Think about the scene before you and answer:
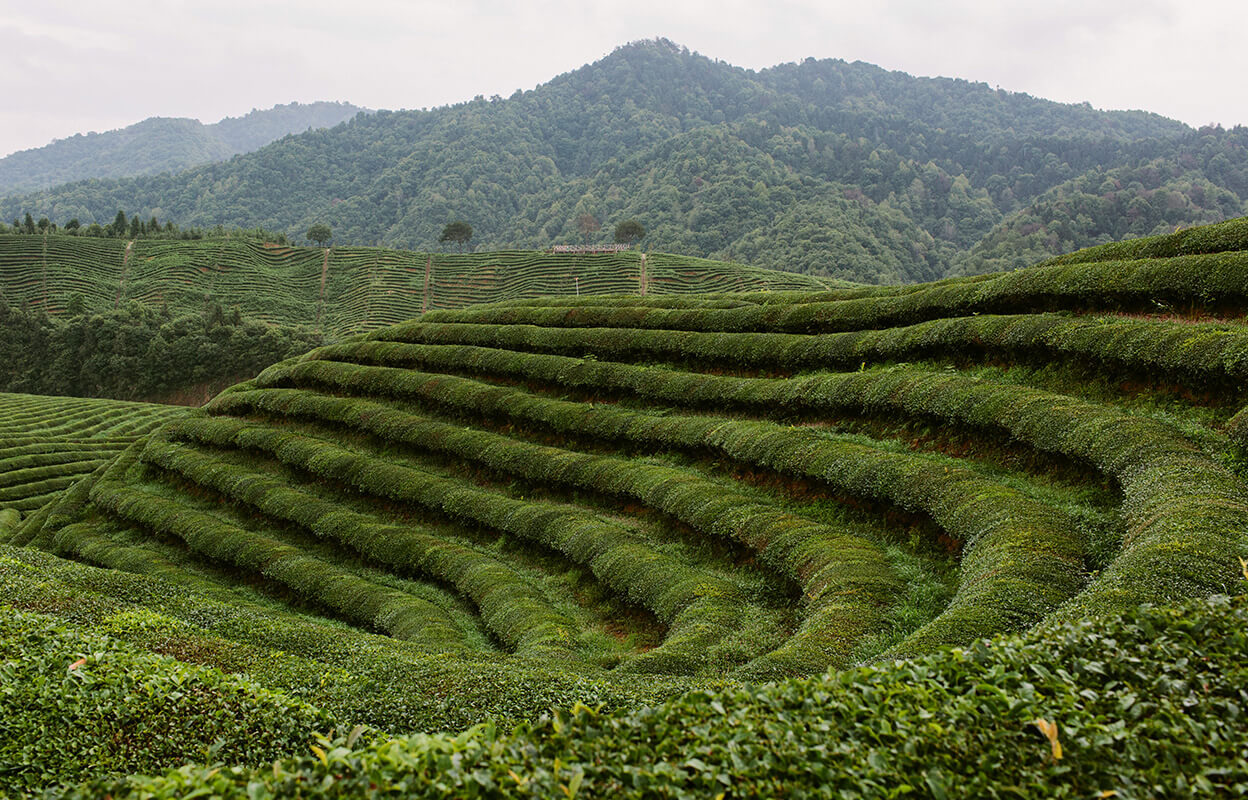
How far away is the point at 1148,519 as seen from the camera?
11.6m

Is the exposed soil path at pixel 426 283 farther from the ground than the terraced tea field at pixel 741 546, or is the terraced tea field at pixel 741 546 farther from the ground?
the exposed soil path at pixel 426 283

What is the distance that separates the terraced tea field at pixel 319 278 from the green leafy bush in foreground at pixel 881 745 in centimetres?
8564

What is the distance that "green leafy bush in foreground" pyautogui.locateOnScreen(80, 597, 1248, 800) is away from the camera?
4543mm

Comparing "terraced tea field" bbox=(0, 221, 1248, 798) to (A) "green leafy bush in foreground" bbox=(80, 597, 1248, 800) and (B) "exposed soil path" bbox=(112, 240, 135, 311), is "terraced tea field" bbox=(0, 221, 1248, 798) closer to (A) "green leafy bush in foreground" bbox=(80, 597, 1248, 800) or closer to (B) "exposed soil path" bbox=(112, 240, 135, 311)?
(A) "green leafy bush in foreground" bbox=(80, 597, 1248, 800)

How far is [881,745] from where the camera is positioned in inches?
199

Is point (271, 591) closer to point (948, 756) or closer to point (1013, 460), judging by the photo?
point (1013, 460)

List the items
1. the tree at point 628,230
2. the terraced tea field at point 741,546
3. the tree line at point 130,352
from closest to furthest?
the terraced tea field at point 741,546, the tree line at point 130,352, the tree at point 628,230

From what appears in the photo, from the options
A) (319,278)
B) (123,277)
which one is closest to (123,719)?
(319,278)

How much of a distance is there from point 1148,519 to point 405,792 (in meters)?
11.7

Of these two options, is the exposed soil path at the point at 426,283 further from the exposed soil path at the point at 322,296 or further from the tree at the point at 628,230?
the tree at the point at 628,230

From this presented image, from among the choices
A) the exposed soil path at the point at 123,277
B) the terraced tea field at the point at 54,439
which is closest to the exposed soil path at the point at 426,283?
the exposed soil path at the point at 123,277

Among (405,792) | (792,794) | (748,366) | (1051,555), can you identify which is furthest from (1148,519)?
(748,366)

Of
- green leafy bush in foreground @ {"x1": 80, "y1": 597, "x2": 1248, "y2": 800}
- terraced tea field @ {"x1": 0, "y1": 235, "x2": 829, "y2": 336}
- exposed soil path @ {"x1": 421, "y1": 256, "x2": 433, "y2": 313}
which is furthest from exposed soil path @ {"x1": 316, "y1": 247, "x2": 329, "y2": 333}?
green leafy bush in foreground @ {"x1": 80, "y1": 597, "x2": 1248, "y2": 800}

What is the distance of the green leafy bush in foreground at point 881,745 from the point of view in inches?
179
